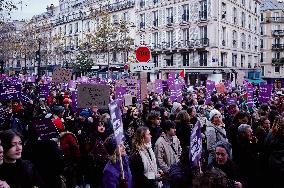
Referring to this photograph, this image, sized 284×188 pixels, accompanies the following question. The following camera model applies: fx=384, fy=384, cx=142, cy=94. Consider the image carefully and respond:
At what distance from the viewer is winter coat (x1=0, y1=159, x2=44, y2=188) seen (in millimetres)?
4160

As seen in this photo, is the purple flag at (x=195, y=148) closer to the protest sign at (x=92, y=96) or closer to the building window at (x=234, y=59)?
the protest sign at (x=92, y=96)

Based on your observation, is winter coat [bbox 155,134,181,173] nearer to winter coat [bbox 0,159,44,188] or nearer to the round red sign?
winter coat [bbox 0,159,44,188]

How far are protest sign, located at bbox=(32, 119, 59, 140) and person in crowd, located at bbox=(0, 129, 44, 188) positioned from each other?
1398 millimetres

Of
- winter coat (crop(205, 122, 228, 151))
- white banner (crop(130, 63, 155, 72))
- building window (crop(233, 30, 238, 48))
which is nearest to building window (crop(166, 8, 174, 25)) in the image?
building window (crop(233, 30, 238, 48))

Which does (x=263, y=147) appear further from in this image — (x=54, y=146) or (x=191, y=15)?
(x=191, y=15)

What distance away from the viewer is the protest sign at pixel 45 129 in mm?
5828

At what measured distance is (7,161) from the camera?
427 cm

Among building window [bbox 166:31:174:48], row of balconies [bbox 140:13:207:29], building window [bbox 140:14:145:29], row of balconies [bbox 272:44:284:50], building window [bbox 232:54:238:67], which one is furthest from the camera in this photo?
row of balconies [bbox 272:44:284:50]

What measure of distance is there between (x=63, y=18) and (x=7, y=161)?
65.2m

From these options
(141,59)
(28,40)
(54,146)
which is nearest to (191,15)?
(28,40)

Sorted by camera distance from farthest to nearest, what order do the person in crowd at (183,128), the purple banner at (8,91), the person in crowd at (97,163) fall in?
the purple banner at (8,91) → the person in crowd at (183,128) → the person in crowd at (97,163)

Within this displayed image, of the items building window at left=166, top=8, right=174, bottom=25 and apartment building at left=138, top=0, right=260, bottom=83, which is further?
building window at left=166, top=8, right=174, bottom=25

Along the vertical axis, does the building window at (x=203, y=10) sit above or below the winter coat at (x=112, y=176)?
above

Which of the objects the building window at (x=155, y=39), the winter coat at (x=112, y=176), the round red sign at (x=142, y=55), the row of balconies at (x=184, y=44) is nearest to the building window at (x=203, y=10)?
the row of balconies at (x=184, y=44)
